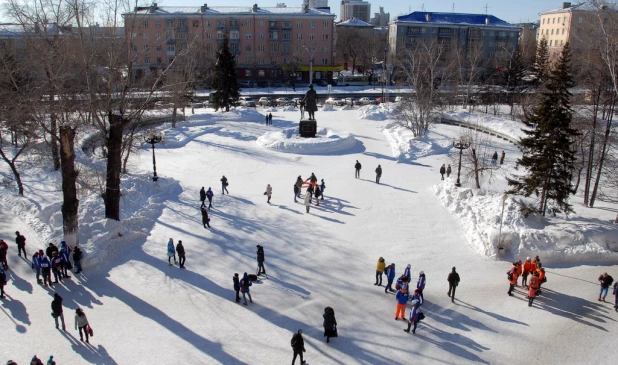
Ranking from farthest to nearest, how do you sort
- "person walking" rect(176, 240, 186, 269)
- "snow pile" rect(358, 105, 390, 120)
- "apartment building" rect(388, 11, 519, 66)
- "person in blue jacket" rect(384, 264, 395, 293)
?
"apartment building" rect(388, 11, 519, 66)
"snow pile" rect(358, 105, 390, 120)
"person walking" rect(176, 240, 186, 269)
"person in blue jacket" rect(384, 264, 395, 293)

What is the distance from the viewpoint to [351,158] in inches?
1232

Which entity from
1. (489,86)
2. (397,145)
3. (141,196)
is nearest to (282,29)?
(489,86)

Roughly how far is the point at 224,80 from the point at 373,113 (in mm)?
15709

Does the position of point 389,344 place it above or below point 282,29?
below

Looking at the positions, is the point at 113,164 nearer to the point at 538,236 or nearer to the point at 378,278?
the point at 378,278

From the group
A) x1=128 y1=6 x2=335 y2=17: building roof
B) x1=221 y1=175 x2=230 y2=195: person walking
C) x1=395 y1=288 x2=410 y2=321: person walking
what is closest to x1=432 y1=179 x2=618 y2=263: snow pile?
x1=395 y1=288 x2=410 y2=321: person walking

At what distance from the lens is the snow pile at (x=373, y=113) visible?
47750 mm

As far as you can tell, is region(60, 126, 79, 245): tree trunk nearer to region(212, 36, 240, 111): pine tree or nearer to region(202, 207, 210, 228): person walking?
region(202, 207, 210, 228): person walking

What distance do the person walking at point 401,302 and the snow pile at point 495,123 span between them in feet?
87.6

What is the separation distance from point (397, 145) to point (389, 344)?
2397cm

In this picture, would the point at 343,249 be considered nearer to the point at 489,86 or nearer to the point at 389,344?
the point at 389,344

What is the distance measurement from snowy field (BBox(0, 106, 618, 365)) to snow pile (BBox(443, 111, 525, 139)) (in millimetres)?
14210

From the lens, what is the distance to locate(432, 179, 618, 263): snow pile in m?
16.1

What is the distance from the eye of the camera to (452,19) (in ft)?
272
